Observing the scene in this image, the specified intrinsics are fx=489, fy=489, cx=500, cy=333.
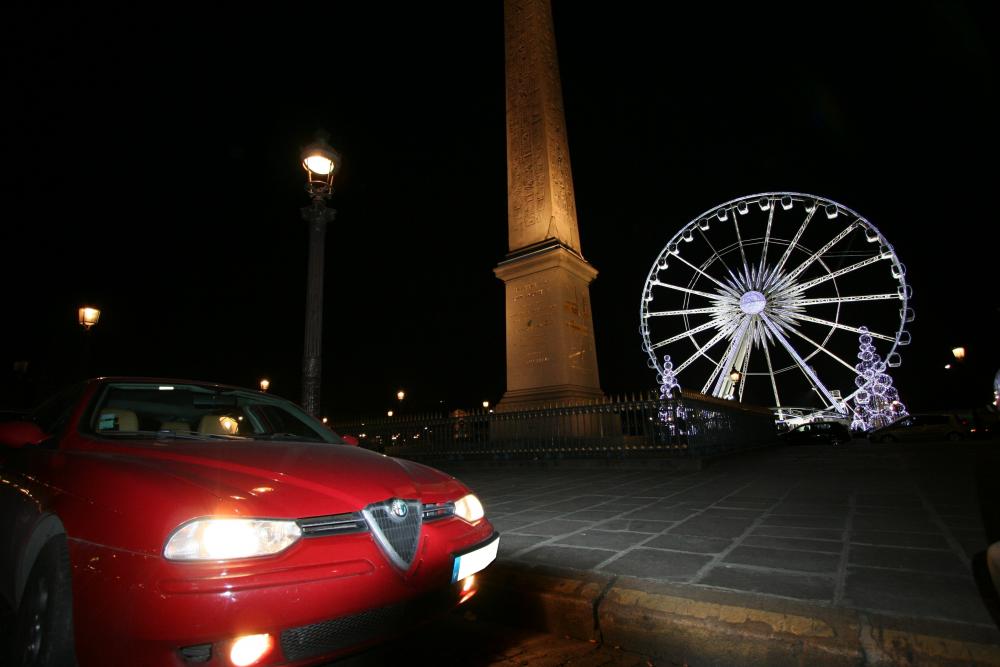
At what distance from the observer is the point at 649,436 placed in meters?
9.27

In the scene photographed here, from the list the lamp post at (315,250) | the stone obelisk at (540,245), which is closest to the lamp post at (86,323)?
the lamp post at (315,250)

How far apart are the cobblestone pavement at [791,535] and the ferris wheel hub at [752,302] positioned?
16971 millimetres

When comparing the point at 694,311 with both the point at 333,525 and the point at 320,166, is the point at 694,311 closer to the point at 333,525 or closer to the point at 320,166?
the point at 320,166

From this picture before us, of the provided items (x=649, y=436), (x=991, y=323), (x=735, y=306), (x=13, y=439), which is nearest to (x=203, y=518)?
(x=13, y=439)

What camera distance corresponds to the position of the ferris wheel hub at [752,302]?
2253 centimetres

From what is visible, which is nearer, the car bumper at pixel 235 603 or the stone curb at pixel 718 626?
the car bumper at pixel 235 603

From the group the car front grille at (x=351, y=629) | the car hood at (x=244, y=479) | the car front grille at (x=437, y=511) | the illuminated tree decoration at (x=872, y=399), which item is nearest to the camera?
the car front grille at (x=351, y=629)

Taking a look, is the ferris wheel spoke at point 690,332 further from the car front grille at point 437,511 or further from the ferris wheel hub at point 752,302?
the car front grille at point 437,511

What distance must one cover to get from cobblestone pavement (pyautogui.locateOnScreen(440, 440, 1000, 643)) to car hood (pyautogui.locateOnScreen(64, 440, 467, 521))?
1.47 metres

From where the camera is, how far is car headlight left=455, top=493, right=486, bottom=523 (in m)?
2.23

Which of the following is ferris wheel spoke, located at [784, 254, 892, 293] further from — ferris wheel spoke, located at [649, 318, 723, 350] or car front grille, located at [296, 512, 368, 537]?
car front grille, located at [296, 512, 368, 537]

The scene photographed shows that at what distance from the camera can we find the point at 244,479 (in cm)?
176

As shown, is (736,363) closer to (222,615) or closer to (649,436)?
(649,436)

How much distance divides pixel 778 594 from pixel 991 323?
63777mm
